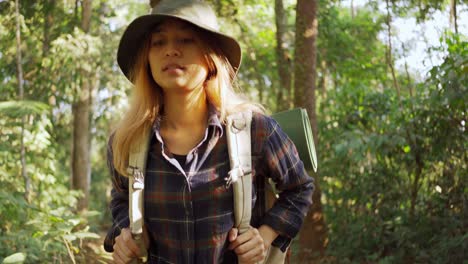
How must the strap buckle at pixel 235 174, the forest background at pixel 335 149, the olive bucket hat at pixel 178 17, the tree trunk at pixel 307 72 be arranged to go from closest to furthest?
the strap buckle at pixel 235 174 → the olive bucket hat at pixel 178 17 → the forest background at pixel 335 149 → the tree trunk at pixel 307 72

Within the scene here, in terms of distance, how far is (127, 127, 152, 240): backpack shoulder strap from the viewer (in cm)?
207

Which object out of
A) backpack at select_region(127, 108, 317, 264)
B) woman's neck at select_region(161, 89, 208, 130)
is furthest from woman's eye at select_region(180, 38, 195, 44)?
backpack at select_region(127, 108, 317, 264)

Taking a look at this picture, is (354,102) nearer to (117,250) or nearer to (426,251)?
(426,251)

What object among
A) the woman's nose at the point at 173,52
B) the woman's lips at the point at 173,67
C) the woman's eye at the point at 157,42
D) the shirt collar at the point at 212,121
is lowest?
the shirt collar at the point at 212,121

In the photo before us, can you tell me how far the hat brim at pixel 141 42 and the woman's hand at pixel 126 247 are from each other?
0.73 meters

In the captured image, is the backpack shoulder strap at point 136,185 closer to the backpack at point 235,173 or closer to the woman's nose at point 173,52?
the backpack at point 235,173

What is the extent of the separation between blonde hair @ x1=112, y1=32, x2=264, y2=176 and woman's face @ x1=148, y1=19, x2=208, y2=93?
55mm

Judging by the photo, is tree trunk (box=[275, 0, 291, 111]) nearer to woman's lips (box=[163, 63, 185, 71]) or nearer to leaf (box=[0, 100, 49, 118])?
leaf (box=[0, 100, 49, 118])

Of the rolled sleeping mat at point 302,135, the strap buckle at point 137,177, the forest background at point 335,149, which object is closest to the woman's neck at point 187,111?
the strap buckle at point 137,177

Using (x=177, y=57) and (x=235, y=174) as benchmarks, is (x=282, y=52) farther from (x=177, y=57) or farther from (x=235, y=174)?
(x=235, y=174)

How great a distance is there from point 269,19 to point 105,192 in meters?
10.9

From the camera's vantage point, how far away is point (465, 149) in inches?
244

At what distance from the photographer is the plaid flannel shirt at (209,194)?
2102 mm

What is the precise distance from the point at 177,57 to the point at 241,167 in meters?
0.52
